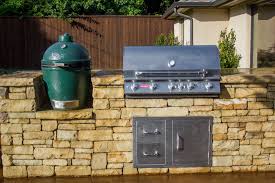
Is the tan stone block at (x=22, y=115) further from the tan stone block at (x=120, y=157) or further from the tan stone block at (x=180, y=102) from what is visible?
the tan stone block at (x=180, y=102)

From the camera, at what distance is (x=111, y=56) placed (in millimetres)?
15664

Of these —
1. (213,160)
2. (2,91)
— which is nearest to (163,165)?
(213,160)

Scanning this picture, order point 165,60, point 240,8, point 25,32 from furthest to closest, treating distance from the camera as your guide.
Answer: point 25,32 < point 240,8 < point 165,60

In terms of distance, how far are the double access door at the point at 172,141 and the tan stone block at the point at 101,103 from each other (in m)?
0.38

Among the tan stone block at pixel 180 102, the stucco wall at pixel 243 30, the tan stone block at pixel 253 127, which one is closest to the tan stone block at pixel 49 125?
the tan stone block at pixel 180 102

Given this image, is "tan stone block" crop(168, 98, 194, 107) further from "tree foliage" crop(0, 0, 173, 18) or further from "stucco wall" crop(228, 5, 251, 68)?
"tree foliage" crop(0, 0, 173, 18)

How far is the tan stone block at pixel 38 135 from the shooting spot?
4887 millimetres

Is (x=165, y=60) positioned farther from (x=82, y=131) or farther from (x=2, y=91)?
(x=2, y=91)

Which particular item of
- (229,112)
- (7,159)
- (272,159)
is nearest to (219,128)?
(229,112)

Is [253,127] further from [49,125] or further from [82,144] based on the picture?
[49,125]

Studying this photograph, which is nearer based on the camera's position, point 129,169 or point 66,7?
point 129,169

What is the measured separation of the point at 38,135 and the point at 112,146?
2.86 ft

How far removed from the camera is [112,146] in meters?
4.93

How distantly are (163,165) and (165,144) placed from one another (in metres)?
0.26
